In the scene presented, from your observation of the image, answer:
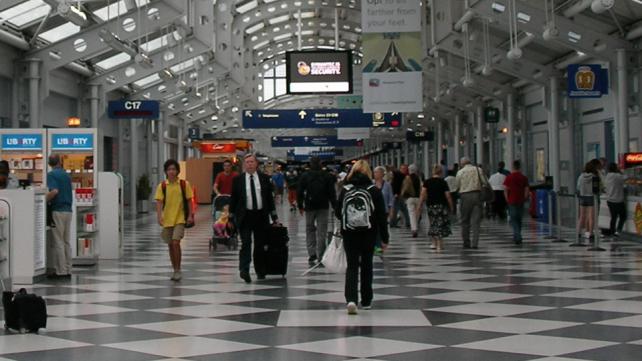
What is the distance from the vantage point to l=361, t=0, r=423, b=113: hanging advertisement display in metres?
16.6

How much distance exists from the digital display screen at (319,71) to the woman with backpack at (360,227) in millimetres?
15550

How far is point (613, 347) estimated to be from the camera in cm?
636

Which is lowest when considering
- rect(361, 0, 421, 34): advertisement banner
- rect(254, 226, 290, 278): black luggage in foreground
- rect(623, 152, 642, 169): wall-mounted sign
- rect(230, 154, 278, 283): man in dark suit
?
rect(254, 226, 290, 278): black luggage in foreground

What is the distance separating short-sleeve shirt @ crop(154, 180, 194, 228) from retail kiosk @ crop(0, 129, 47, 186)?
4.22m

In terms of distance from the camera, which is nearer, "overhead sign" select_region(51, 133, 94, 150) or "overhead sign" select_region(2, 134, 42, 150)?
"overhead sign" select_region(51, 133, 94, 150)

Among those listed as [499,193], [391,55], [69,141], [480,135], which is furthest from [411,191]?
[480,135]

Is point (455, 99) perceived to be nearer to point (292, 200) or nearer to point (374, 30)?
point (292, 200)

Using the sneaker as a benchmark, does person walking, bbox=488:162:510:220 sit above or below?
above

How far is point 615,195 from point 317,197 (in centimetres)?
716

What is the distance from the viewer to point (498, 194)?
26938 mm

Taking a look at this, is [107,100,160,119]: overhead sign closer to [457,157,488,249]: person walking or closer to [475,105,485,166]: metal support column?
[457,157,488,249]: person walking

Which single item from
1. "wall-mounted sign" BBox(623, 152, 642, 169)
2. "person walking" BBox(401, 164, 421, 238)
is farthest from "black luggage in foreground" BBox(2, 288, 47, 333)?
"wall-mounted sign" BBox(623, 152, 642, 169)

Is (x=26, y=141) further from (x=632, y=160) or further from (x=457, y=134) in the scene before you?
(x=457, y=134)

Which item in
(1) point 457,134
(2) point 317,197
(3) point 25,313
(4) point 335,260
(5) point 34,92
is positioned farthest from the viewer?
(1) point 457,134
